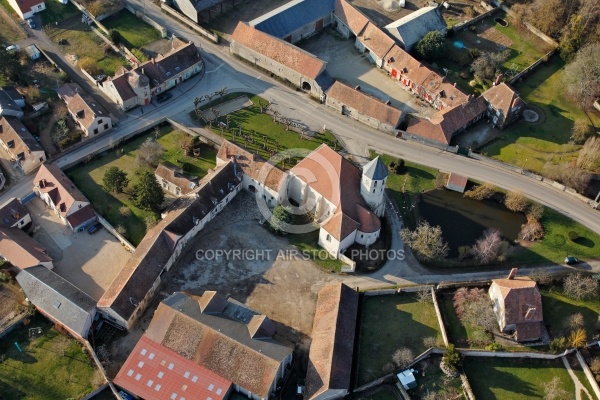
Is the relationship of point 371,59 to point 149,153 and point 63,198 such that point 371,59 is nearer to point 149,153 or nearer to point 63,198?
point 149,153

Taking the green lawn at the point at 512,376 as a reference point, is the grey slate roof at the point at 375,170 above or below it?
above

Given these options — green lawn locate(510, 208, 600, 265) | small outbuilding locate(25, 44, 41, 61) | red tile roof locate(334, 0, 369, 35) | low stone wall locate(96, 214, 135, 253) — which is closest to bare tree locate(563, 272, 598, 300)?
green lawn locate(510, 208, 600, 265)

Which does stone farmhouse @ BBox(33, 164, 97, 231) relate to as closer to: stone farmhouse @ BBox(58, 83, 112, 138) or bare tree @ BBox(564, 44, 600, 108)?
stone farmhouse @ BBox(58, 83, 112, 138)

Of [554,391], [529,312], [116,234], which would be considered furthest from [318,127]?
[554,391]

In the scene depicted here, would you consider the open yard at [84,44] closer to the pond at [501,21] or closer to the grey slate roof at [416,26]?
the grey slate roof at [416,26]

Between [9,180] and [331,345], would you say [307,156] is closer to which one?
[331,345]

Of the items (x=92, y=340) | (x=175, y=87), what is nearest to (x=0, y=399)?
(x=92, y=340)

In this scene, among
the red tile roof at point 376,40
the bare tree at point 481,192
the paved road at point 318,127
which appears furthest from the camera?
the red tile roof at point 376,40

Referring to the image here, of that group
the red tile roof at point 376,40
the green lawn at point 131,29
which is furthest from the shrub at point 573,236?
the green lawn at point 131,29
